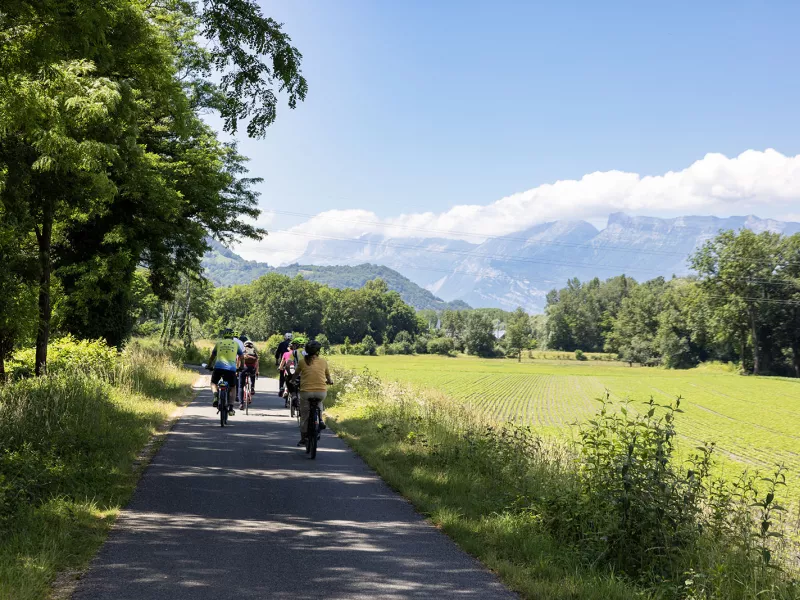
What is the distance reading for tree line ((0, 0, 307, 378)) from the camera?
8.84 metres

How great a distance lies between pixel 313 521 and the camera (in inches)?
280

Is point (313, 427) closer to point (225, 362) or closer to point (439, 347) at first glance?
point (225, 362)

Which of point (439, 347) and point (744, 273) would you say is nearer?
point (744, 273)

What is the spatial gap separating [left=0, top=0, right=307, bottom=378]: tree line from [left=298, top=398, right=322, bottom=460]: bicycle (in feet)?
15.0

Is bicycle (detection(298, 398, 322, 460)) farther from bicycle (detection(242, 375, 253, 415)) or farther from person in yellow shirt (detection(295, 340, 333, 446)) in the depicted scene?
bicycle (detection(242, 375, 253, 415))

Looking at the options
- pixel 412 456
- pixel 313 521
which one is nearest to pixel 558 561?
pixel 313 521

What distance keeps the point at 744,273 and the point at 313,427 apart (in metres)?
100.0

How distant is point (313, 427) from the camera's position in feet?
37.7

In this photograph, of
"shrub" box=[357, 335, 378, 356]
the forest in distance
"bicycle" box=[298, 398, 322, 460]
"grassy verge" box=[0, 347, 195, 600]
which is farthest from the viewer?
"shrub" box=[357, 335, 378, 356]

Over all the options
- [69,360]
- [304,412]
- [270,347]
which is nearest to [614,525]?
[304,412]

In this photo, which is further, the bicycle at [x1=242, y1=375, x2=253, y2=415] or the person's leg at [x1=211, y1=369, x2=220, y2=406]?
the bicycle at [x1=242, y1=375, x2=253, y2=415]

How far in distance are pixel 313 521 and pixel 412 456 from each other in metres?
4.01

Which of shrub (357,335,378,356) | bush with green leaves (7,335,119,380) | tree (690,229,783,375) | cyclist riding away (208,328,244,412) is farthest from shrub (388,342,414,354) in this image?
cyclist riding away (208,328,244,412)

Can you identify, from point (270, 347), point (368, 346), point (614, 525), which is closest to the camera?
point (614, 525)
